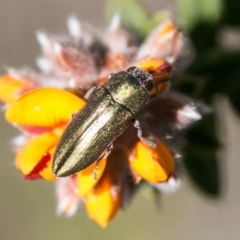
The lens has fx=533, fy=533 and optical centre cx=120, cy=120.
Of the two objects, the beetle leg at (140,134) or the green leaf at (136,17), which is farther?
the green leaf at (136,17)

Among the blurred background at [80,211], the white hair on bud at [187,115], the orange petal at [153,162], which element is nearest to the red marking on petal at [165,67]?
the white hair on bud at [187,115]

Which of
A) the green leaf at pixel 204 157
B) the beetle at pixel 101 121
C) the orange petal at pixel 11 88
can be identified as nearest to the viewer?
the beetle at pixel 101 121

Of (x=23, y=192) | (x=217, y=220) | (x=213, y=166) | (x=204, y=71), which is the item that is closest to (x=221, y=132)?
(x=213, y=166)

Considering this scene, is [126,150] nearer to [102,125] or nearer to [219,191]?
[102,125]

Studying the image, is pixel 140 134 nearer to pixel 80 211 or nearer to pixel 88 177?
pixel 88 177

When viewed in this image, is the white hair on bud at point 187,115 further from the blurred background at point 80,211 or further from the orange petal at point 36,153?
the blurred background at point 80,211

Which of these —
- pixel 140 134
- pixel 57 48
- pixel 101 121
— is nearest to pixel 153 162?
pixel 140 134

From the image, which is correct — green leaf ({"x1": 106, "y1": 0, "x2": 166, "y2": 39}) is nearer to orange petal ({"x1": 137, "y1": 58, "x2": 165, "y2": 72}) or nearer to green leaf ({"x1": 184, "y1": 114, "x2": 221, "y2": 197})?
green leaf ({"x1": 184, "y1": 114, "x2": 221, "y2": 197})
